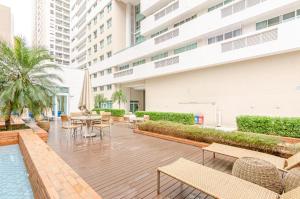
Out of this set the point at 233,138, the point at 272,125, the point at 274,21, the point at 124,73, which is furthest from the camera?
the point at 124,73

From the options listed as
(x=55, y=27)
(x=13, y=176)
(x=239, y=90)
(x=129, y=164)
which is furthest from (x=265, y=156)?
(x=55, y=27)

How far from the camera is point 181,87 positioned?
1661 centimetres

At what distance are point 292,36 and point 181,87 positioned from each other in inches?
351

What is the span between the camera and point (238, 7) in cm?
1204

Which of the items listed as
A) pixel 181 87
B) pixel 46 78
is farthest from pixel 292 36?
pixel 46 78

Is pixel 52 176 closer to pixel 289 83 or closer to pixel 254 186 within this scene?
pixel 254 186

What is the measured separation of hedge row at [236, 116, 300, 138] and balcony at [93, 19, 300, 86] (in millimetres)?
4349

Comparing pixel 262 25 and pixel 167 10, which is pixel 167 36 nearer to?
pixel 167 10

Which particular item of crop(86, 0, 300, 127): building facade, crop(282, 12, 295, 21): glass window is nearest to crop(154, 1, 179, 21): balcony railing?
crop(86, 0, 300, 127): building facade

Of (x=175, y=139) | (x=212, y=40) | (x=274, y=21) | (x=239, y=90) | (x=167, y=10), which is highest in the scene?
(x=167, y=10)

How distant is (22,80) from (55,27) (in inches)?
2584

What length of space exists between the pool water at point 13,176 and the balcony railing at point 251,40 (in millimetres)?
13088

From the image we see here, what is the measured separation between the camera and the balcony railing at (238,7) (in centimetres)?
1149

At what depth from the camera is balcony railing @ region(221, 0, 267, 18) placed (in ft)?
37.7
